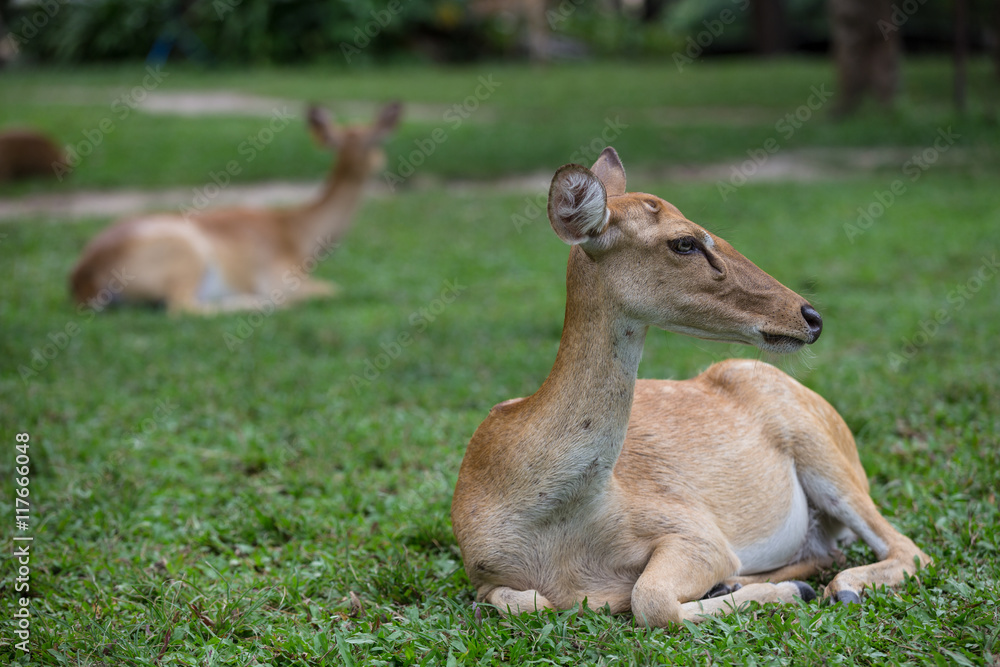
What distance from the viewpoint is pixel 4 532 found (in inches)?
172

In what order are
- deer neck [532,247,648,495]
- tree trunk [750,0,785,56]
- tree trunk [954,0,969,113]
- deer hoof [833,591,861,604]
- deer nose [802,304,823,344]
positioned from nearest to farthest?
deer nose [802,304,823,344], deer neck [532,247,648,495], deer hoof [833,591,861,604], tree trunk [954,0,969,113], tree trunk [750,0,785,56]

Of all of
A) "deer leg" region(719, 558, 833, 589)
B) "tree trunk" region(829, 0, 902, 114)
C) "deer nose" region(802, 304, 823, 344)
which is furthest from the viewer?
"tree trunk" region(829, 0, 902, 114)

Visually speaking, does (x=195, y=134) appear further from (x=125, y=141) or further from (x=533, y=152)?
(x=533, y=152)

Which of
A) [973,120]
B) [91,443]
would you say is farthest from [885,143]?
[91,443]

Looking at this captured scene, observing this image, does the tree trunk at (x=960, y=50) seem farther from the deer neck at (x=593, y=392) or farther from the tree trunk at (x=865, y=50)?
the deer neck at (x=593, y=392)

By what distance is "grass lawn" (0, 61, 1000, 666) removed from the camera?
3.29 m

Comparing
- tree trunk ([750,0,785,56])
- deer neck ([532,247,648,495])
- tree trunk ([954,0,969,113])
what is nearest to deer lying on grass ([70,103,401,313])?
deer neck ([532,247,648,495])

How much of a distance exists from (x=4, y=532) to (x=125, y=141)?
1273 centimetres

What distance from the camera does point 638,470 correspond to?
3.53 meters

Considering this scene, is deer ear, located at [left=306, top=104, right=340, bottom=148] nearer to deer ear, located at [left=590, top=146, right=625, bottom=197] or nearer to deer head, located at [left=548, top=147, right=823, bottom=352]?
deer ear, located at [left=590, top=146, right=625, bottom=197]

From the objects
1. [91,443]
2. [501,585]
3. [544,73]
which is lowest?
[544,73]

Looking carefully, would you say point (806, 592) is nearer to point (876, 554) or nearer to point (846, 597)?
point (846, 597)

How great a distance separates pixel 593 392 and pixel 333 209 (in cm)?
690

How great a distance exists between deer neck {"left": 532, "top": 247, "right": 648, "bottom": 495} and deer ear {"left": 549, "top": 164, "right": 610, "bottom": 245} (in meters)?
0.19
